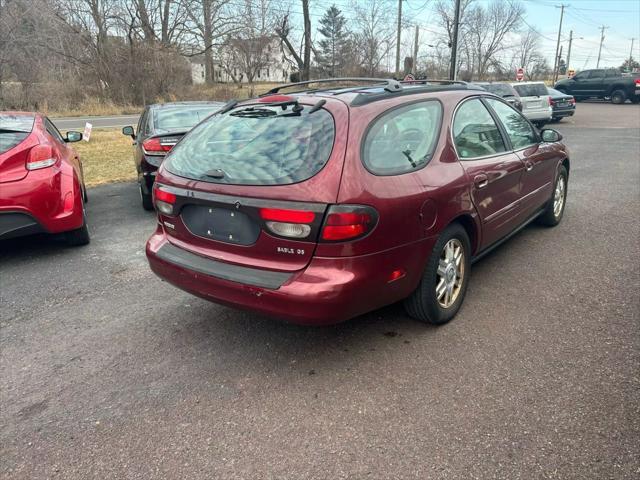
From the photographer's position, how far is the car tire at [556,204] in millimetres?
5402

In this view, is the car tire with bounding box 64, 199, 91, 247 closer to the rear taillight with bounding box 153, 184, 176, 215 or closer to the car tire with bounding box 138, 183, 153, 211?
the car tire with bounding box 138, 183, 153, 211

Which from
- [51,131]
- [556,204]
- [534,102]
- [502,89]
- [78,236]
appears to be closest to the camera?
[78,236]

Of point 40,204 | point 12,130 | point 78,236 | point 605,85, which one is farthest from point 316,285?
Answer: point 605,85

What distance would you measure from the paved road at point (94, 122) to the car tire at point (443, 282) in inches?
740

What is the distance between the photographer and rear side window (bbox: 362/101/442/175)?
111 inches

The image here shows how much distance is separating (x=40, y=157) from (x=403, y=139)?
3650mm

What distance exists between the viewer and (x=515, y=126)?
449 centimetres

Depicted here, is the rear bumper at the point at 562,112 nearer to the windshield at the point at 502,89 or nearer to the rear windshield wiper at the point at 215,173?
the windshield at the point at 502,89

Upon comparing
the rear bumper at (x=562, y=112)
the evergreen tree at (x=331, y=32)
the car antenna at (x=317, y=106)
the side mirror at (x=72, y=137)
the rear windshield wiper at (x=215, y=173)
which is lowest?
the rear bumper at (x=562, y=112)

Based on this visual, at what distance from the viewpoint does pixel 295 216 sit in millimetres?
2598

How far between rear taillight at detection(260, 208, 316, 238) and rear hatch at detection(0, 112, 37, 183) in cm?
316

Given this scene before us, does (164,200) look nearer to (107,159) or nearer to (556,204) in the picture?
(556,204)

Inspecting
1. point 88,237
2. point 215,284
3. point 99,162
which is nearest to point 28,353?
point 215,284

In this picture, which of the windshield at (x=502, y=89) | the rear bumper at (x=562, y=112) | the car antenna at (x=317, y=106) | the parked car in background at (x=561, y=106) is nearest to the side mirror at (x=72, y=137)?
the car antenna at (x=317, y=106)
